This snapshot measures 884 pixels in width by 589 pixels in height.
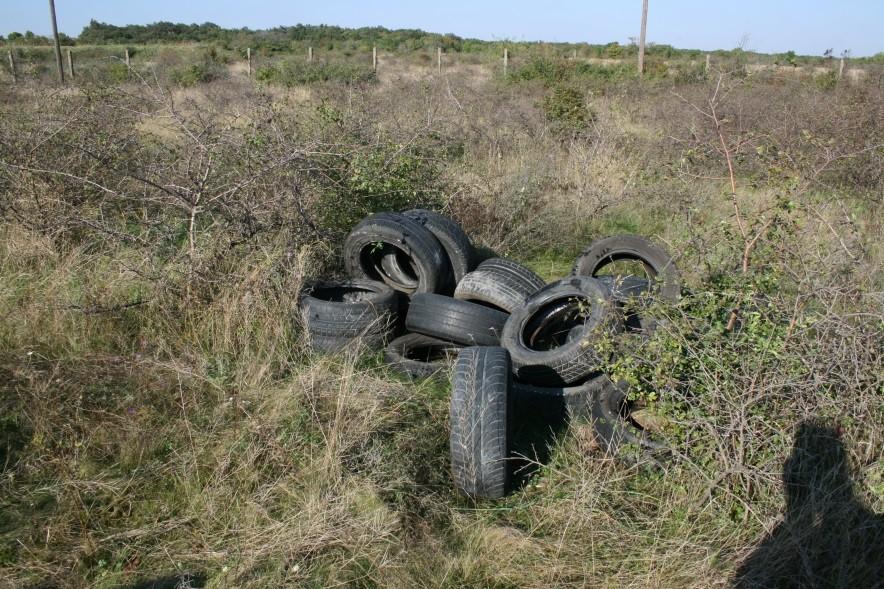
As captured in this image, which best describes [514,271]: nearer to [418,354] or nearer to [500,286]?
[500,286]

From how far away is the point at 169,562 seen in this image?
328 cm

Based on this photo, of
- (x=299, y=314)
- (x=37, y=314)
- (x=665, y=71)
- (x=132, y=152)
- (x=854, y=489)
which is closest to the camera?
(x=854, y=489)

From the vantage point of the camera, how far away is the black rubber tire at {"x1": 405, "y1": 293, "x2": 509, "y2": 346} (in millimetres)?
5184

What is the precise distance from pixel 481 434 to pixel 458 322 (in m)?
1.59

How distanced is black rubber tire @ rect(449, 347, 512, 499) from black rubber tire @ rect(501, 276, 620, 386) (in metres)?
0.67

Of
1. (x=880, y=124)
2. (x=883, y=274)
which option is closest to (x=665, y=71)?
(x=880, y=124)

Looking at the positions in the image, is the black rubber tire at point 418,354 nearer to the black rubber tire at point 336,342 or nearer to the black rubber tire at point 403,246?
the black rubber tire at point 336,342

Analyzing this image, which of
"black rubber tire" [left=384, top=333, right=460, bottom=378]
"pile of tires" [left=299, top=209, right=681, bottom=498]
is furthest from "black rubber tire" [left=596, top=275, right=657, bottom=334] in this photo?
"black rubber tire" [left=384, top=333, right=460, bottom=378]

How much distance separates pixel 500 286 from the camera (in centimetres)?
588

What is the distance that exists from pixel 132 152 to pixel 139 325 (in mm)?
3625

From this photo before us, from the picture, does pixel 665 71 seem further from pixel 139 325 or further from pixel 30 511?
pixel 30 511

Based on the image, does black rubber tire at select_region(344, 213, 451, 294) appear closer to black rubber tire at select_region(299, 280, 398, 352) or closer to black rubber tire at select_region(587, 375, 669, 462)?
black rubber tire at select_region(299, 280, 398, 352)

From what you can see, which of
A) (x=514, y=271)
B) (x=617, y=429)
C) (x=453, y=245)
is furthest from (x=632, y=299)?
(x=453, y=245)

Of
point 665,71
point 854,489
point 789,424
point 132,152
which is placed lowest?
point 854,489
